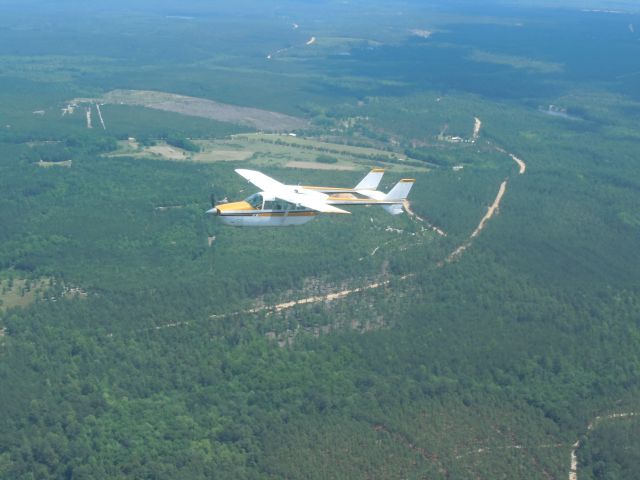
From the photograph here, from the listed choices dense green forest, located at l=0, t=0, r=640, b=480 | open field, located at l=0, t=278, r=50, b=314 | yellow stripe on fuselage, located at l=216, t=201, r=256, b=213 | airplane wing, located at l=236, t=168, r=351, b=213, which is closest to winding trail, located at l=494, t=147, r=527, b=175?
dense green forest, located at l=0, t=0, r=640, b=480

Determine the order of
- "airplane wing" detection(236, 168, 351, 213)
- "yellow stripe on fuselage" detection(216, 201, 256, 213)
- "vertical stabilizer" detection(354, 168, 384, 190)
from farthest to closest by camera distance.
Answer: "vertical stabilizer" detection(354, 168, 384, 190), "yellow stripe on fuselage" detection(216, 201, 256, 213), "airplane wing" detection(236, 168, 351, 213)

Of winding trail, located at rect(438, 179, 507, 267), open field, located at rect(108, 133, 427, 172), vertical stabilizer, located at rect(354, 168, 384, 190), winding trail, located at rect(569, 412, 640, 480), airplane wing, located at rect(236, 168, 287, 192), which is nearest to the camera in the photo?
winding trail, located at rect(569, 412, 640, 480)

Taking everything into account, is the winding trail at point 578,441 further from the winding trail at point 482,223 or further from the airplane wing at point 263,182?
the airplane wing at point 263,182

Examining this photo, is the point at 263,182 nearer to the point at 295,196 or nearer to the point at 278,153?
the point at 295,196

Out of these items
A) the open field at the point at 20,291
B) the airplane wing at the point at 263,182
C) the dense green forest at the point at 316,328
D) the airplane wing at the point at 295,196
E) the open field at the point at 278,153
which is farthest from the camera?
the open field at the point at 278,153

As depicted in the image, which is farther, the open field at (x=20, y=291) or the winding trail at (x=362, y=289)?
the open field at (x=20, y=291)

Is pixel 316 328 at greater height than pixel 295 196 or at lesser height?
lesser

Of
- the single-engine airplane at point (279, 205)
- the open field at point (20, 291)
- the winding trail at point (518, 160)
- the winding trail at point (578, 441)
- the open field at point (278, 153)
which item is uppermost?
the single-engine airplane at point (279, 205)

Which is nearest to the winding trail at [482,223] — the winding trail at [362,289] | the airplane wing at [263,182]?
the winding trail at [362,289]

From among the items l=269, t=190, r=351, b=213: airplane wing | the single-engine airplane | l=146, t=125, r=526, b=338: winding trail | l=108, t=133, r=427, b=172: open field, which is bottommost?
l=146, t=125, r=526, b=338: winding trail

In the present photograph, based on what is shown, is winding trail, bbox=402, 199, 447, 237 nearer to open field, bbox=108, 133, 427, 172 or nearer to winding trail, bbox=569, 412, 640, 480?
open field, bbox=108, 133, 427, 172

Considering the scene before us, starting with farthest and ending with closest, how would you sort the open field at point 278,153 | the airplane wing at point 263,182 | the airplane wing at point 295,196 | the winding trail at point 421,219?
the open field at point 278,153, the winding trail at point 421,219, the airplane wing at point 263,182, the airplane wing at point 295,196

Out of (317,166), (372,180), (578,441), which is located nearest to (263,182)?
(372,180)
